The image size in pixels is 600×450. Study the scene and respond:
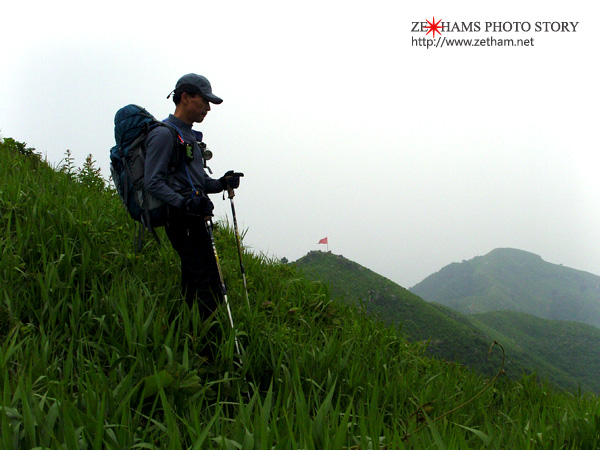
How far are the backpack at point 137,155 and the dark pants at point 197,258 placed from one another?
0.15 metres

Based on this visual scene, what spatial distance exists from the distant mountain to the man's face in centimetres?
2391

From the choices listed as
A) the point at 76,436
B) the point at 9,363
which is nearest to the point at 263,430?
the point at 76,436

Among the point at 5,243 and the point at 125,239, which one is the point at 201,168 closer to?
the point at 125,239

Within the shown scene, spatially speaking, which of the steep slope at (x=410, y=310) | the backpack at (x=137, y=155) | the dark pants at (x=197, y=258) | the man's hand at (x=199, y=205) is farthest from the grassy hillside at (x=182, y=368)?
the steep slope at (x=410, y=310)

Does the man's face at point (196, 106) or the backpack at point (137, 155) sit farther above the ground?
the man's face at point (196, 106)

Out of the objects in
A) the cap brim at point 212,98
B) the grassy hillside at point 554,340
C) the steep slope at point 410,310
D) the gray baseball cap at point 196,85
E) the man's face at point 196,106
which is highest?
the gray baseball cap at point 196,85

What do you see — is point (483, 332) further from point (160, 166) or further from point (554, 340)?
point (160, 166)

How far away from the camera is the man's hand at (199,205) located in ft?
10.9

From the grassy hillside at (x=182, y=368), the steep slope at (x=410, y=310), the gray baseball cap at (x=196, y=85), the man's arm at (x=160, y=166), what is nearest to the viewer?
the grassy hillside at (x=182, y=368)

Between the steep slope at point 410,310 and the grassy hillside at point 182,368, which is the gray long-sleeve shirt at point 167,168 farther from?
the steep slope at point 410,310

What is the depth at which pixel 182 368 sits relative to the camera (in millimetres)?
2701

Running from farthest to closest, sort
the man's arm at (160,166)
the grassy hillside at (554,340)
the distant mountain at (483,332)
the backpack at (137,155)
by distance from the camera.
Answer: the grassy hillside at (554,340), the distant mountain at (483,332), the backpack at (137,155), the man's arm at (160,166)

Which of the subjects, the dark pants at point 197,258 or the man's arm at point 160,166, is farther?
the dark pants at point 197,258

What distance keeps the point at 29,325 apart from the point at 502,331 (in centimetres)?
13588
